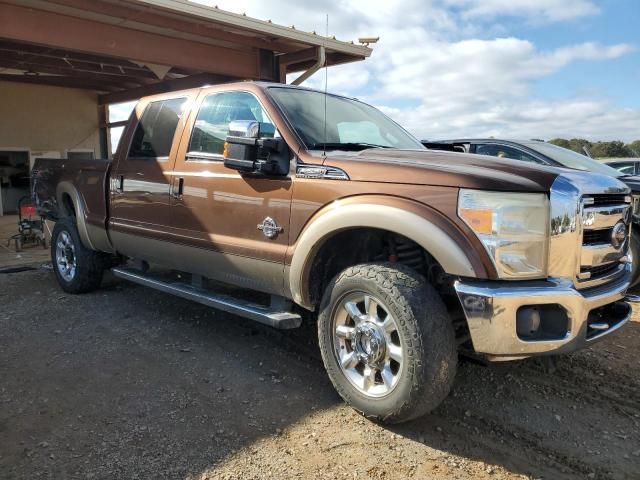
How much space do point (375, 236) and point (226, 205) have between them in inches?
47.4

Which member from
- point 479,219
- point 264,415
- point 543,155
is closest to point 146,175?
point 264,415

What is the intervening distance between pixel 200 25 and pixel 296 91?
17.5ft

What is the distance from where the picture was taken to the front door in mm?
3729

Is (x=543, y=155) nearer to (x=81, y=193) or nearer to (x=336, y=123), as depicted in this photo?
(x=336, y=123)

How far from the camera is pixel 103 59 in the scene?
35.8 ft

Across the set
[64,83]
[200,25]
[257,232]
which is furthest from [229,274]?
Answer: [64,83]

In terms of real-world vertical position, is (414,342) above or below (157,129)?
below

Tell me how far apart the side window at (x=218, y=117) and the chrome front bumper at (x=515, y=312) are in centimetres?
206

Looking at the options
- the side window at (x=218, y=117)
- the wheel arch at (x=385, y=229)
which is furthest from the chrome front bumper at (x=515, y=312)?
the side window at (x=218, y=117)

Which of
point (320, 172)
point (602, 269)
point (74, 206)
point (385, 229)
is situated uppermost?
point (320, 172)

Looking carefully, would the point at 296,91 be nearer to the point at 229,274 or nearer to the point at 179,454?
the point at 229,274

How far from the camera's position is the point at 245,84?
4.20 metres

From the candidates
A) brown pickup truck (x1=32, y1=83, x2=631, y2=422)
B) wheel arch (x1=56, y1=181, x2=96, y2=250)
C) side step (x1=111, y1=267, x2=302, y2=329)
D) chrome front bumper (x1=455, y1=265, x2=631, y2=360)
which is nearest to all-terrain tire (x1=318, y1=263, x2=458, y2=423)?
brown pickup truck (x1=32, y1=83, x2=631, y2=422)

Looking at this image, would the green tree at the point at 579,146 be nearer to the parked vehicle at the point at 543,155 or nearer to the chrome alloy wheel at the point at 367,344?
the parked vehicle at the point at 543,155
